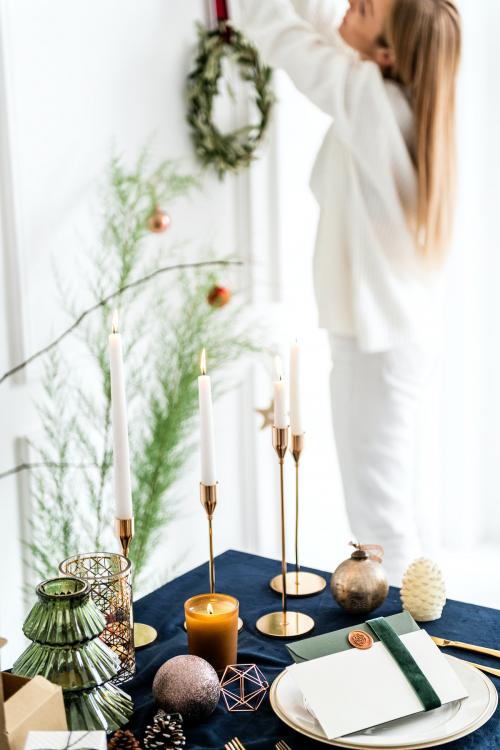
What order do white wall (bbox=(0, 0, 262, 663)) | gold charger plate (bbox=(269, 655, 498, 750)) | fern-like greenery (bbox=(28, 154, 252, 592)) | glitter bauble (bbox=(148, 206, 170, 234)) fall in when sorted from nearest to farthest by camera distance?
1. gold charger plate (bbox=(269, 655, 498, 750))
2. white wall (bbox=(0, 0, 262, 663))
3. fern-like greenery (bbox=(28, 154, 252, 592))
4. glitter bauble (bbox=(148, 206, 170, 234))

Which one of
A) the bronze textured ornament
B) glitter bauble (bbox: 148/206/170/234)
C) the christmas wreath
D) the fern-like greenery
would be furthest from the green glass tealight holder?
the christmas wreath

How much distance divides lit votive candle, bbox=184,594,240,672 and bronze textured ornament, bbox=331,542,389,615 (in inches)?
8.0

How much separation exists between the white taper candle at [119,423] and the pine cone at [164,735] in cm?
26

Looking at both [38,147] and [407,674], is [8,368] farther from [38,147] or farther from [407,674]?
[407,674]

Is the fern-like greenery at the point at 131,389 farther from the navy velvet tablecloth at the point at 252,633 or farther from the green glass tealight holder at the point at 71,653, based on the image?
the green glass tealight holder at the point at 71,653

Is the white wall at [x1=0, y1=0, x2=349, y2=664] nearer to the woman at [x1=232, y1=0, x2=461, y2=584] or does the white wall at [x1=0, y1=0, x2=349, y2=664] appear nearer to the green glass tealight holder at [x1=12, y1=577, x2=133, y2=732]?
the woman at [x1=232, y1=0, x2=461, y2=584]

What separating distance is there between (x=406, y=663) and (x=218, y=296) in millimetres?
1548

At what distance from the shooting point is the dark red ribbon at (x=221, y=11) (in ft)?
8.20

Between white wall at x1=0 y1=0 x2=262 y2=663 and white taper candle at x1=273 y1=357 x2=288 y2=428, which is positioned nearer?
white taper candle at x1=273 y1=357 x2=288 y2=428

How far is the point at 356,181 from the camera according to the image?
236 cm

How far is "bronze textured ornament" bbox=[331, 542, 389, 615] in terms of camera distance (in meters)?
1.20

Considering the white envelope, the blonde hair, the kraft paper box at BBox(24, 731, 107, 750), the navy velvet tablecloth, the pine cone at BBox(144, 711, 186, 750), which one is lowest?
the navy velvet tablecloth

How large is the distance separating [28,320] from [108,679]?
1.26 meters

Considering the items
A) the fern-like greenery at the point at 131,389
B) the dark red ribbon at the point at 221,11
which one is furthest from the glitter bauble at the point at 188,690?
the dark red ribbon at the point at 221,11
